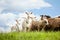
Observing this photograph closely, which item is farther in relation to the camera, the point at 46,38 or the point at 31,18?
the point at 31,18

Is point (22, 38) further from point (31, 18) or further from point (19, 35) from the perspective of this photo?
point (31, 18)

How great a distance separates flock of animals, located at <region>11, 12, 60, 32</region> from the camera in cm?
1049

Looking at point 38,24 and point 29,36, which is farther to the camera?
point 38,24

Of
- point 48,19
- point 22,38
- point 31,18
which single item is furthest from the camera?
point 48,19

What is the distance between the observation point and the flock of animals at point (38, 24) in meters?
10.5

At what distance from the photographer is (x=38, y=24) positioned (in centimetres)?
1102

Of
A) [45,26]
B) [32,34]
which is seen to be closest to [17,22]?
[45,26]

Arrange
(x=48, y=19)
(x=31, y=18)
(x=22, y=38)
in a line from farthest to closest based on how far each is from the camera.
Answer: (x=48, y=19) < (x=31, y=18) < (x=22, y=38)

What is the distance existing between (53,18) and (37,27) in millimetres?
1092

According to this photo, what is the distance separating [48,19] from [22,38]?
3759mm

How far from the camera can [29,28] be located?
1085cm

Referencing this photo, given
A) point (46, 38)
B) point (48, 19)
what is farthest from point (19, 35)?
point (48, 19)

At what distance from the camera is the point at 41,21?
Answer: 35.9 feet

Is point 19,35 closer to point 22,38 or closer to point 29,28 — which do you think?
point 22,38
